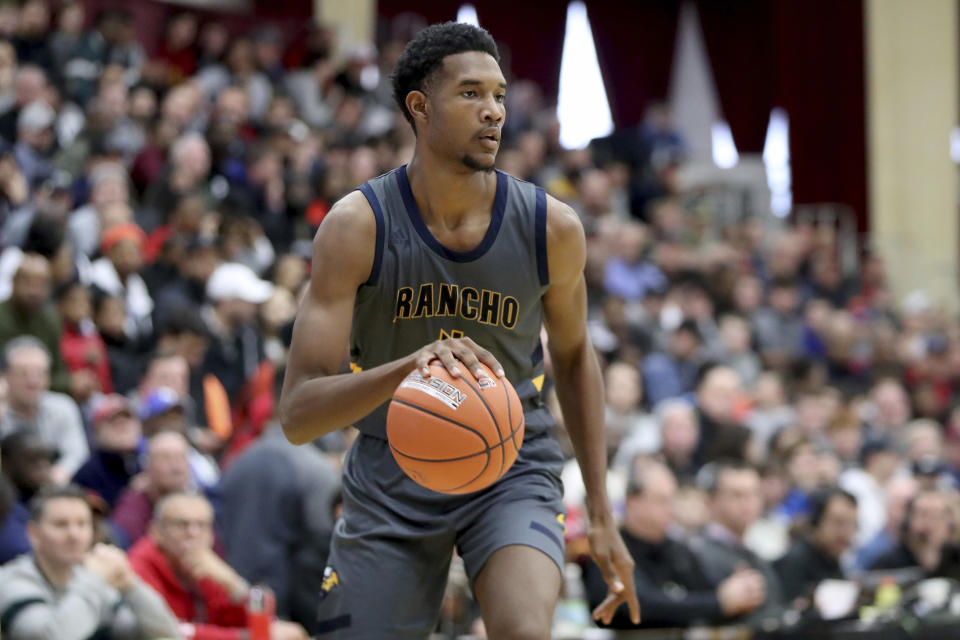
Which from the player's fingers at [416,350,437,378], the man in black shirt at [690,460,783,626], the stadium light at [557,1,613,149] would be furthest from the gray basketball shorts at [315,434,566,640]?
the stadium light at [557,1,613,149]

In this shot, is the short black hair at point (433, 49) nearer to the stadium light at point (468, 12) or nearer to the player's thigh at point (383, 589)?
the player's thigh at point (383, 589)

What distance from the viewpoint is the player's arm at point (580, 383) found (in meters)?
3.81

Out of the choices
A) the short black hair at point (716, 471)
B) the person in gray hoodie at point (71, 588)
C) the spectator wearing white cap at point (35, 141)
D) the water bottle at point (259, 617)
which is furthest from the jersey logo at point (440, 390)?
the spectator wearing white cap at point (35, 141)

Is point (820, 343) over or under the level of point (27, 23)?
under

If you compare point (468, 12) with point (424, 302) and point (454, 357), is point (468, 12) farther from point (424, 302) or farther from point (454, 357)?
point (454, 357)

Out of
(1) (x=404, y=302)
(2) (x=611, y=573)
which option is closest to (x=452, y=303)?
(1) (x=404, y=302)

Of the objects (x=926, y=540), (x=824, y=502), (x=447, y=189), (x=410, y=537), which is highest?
(x=447, y=189)

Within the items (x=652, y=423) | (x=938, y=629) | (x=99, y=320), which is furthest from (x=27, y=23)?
(x=938, y=629)

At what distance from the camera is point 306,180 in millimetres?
11227

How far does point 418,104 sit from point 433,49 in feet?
0.51

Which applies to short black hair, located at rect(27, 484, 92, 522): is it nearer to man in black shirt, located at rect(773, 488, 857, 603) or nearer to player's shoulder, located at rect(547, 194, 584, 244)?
player's shoulder, located at rect(547, 194, 584, 244)

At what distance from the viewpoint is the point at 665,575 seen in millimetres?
7031

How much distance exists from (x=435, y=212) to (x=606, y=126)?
17731 mm

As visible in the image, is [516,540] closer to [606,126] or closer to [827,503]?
[827,503]
